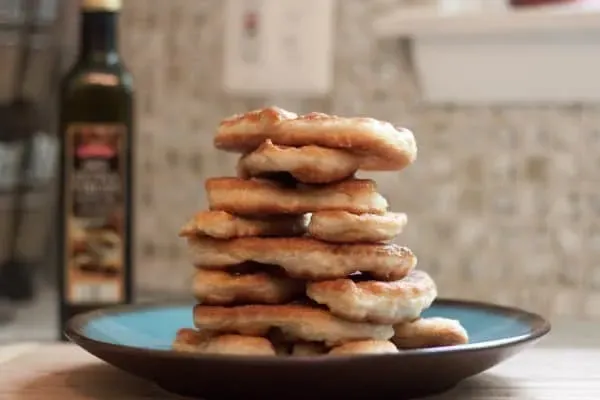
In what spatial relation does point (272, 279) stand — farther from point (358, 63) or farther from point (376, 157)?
point (358, 63)

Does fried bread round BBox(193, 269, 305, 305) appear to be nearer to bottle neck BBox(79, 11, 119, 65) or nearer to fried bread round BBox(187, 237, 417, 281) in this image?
fried bread round BBox(187, 237, 417, 281)

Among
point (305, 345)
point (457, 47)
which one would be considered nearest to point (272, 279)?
point (305, 345)

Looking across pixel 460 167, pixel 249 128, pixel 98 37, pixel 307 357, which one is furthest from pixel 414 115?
pixel 307 357

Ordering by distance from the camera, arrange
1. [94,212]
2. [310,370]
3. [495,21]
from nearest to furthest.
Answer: [310,370] → [94,212] → [495,21]

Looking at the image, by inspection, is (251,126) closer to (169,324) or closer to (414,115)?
(169,324)

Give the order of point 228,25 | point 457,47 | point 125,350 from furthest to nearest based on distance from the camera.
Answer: point 228,25
point 457,47
point 125,350

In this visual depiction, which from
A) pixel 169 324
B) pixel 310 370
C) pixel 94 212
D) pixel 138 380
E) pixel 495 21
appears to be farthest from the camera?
pixel 495 21

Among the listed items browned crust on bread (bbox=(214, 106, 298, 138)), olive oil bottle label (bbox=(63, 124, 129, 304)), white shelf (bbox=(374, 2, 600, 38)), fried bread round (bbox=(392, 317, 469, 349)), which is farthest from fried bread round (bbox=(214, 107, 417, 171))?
white shelf (bbox=(374, 2, 600, 38))
